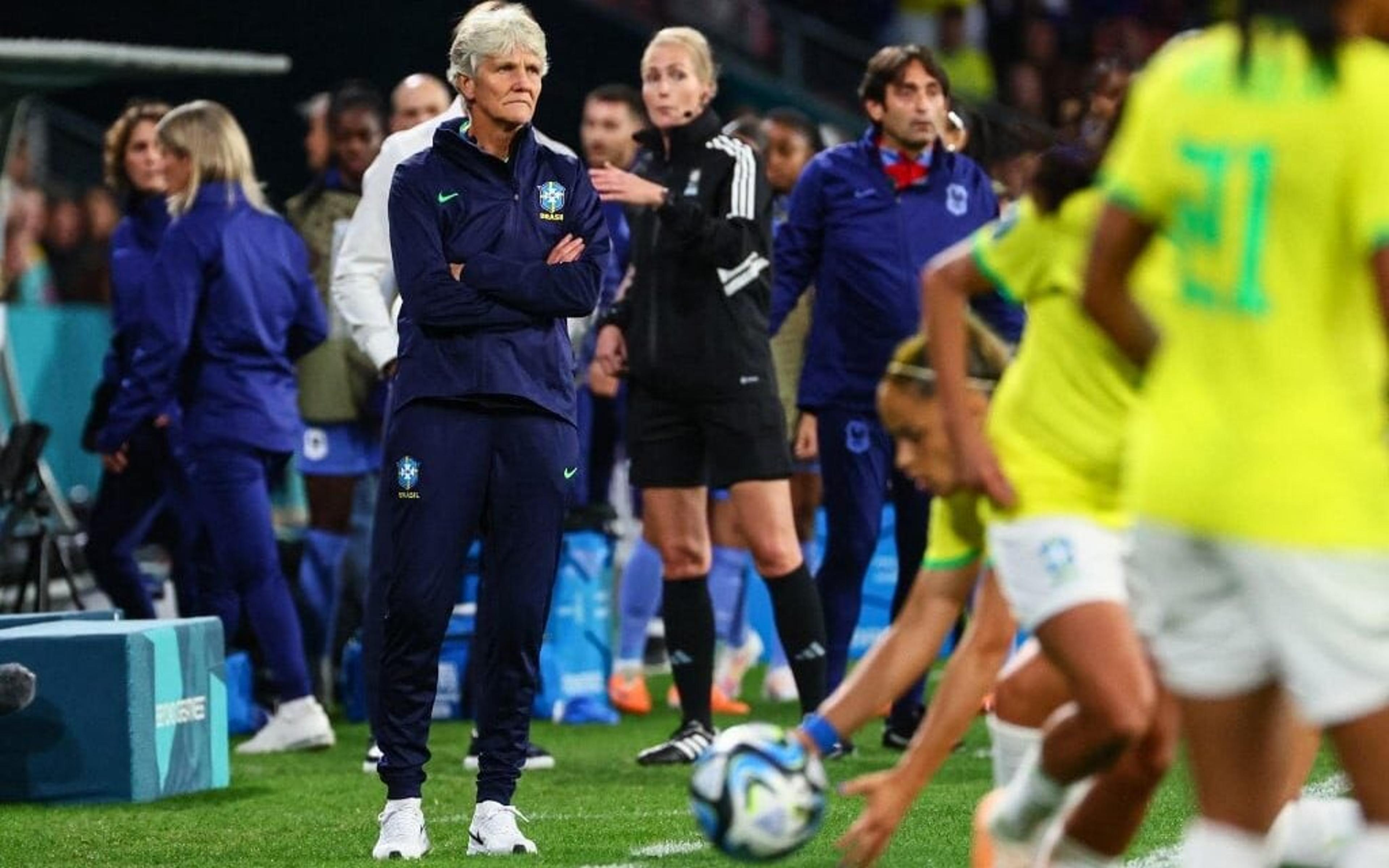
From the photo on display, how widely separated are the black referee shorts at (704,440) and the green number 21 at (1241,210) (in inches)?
187

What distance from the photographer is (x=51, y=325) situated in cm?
1398

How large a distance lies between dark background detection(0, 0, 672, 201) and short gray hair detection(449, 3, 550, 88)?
448 inches

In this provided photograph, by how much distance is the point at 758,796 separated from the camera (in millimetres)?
4980

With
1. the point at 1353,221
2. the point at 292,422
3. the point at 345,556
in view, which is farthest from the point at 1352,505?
the point at 345,556

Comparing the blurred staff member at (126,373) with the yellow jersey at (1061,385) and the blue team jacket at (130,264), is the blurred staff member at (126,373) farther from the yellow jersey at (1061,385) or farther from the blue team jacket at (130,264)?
the yellow jersey at (1061,385)

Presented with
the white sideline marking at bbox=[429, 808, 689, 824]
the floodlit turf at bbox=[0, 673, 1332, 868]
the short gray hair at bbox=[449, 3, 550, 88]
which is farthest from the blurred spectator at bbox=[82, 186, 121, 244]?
the short gray hair at bbox=[449, 3, 550, 88]

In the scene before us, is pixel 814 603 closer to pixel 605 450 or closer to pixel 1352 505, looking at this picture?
pixel 605 450

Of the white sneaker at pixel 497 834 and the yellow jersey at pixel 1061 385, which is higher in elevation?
the yellow jersey at pixel 1061 385

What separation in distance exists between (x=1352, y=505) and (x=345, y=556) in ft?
23.4

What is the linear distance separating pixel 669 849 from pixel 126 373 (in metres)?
4.15

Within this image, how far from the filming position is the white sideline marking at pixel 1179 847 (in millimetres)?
6164

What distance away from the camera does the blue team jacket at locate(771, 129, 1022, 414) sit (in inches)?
347

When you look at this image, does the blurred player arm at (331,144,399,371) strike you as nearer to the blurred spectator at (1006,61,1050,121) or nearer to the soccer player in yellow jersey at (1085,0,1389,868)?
the soccer player in yellow jersey at (1085,0,1389,868)

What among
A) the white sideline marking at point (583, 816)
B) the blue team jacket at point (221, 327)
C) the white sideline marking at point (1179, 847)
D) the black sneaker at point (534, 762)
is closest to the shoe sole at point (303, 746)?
the black sneaker at point (534, 762)
